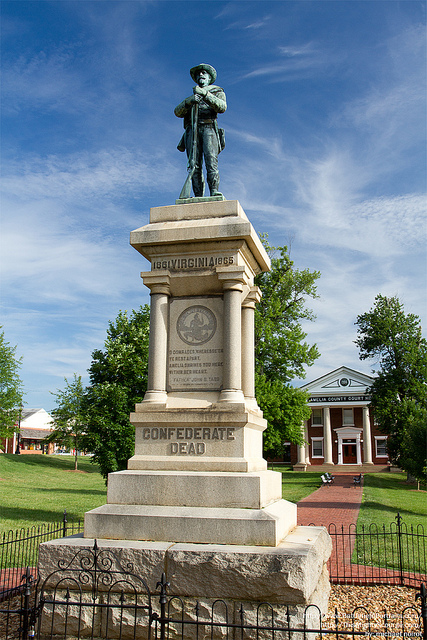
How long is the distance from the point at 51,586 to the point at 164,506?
1454 millimetres

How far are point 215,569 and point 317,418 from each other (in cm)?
5665

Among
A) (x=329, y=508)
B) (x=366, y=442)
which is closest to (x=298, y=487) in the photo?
(x=329, y=508)

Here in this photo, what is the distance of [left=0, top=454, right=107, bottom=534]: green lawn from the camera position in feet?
55.7

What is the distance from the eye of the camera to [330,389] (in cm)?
5897

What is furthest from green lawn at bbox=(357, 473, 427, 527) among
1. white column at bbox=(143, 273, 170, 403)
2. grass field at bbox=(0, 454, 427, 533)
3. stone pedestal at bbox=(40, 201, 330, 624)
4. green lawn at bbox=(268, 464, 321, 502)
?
white column at bbox=(143, 273, 170, 403)

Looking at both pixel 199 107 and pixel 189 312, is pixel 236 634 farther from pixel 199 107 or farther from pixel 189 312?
pixel 199 107

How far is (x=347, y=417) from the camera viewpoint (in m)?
59.3

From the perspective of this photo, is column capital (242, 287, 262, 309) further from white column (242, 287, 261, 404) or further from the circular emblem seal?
the circular emblem seal

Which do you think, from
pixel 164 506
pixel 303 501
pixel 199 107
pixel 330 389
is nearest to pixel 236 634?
pixel 164 506

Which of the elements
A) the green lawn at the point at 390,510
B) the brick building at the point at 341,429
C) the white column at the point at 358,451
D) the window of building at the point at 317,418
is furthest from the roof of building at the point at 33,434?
the green lawn at the point at 390,510

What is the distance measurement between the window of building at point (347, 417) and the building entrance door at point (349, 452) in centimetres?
210

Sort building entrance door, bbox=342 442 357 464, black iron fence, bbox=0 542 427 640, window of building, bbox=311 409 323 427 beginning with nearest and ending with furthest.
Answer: black iron fence, bbox=0 542 427 640 → building entrance door, bbox=342 442 357 464 → window of building, bbox=311 409 323 427

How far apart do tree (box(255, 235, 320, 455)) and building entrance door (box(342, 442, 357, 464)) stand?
29.1 metres

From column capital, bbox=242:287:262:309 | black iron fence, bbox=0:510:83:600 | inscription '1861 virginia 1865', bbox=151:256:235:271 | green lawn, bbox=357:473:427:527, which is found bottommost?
green lawn, bbox=357:473:427:527
